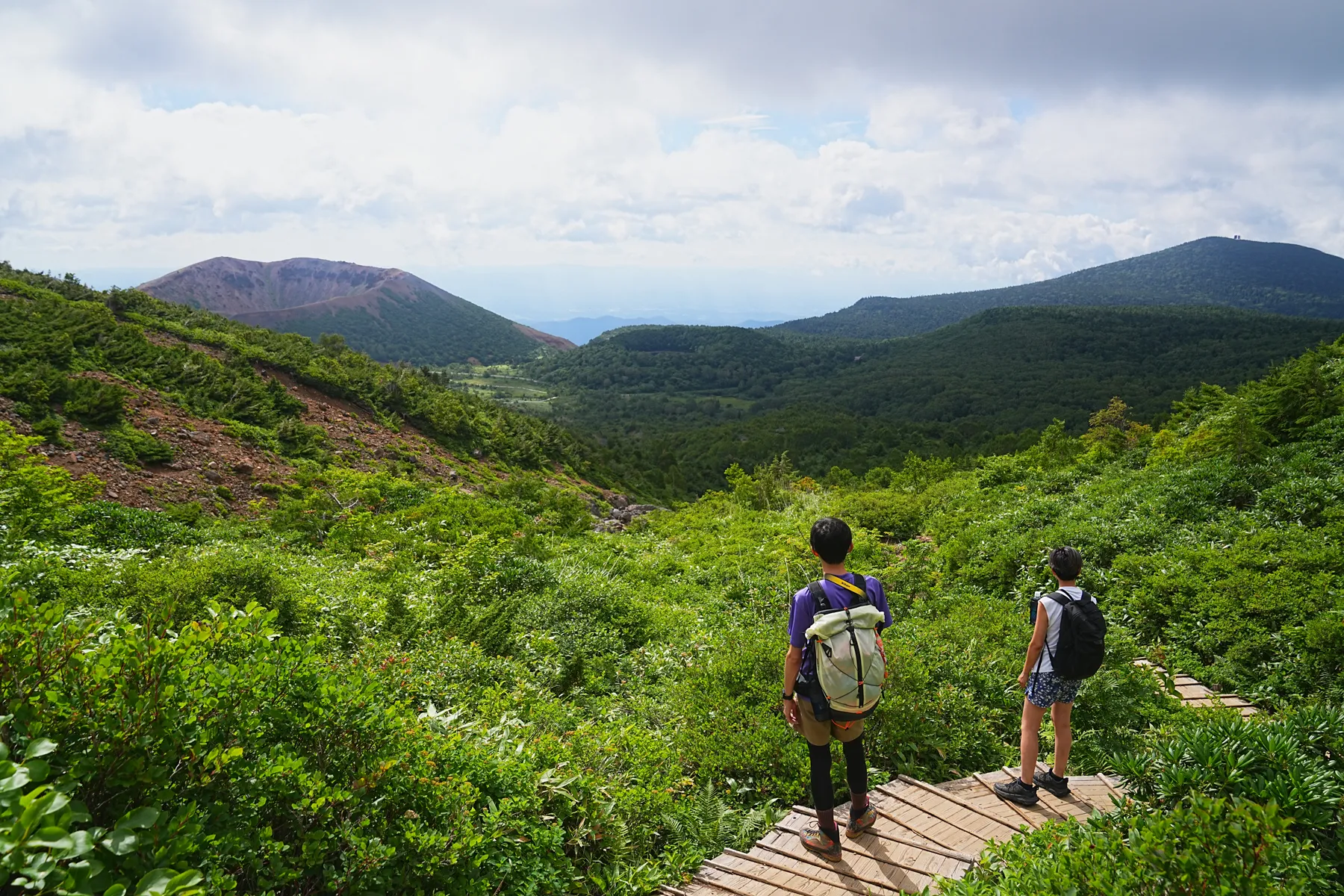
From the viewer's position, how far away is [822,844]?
12.3 feet

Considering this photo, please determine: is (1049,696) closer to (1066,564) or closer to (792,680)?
(1066,564)

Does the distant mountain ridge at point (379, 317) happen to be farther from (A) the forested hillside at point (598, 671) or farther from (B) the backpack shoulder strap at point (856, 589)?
(B) the backpack shoulder strap at point (856, 589)

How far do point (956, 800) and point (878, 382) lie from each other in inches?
4807

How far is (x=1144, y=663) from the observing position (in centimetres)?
622

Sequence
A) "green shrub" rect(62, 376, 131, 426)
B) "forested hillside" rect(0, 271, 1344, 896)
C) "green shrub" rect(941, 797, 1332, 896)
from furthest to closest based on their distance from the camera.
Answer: "green shrub" rect(62, 376, 131, 426) → "forested hillside" rect(0, 271, 1344, 896) → "green shrub" rect(941, 797, 1332, 896)

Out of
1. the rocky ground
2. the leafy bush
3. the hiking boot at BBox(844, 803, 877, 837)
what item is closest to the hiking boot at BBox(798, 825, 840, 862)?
the hiking boot at BBox(844, 803, 877, 837)

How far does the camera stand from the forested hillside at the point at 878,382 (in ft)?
225

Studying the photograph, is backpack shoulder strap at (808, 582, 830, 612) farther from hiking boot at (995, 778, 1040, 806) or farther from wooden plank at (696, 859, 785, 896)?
hiking boot at (995, 778, 1040, 806)

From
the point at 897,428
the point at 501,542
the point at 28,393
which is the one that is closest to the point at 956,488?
the point at 501,542

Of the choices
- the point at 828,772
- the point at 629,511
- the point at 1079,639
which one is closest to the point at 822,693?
the point at 828,772

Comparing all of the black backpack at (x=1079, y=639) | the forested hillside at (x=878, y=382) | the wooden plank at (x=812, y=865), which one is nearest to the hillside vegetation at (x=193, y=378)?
the forested hillside at (x=878, y=382)

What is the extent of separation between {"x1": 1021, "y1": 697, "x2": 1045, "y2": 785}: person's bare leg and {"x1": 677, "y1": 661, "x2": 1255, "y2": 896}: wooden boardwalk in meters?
0.19

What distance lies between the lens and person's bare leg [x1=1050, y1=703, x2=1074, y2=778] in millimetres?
4184

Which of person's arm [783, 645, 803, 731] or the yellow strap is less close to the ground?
the yellow strap
